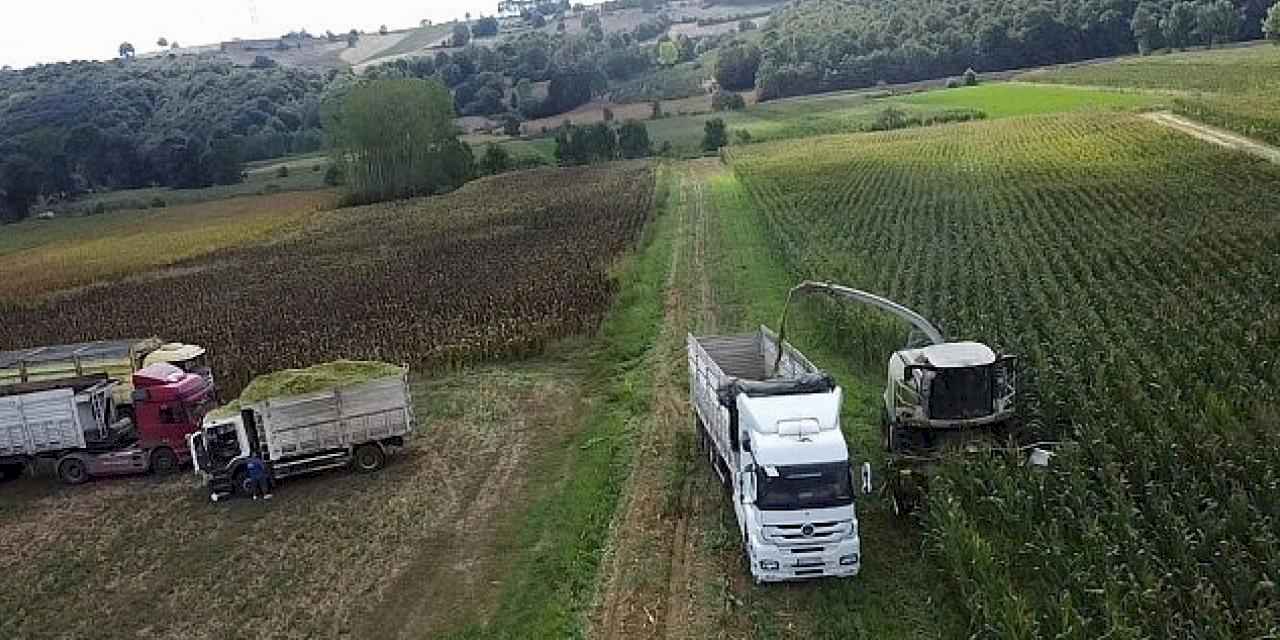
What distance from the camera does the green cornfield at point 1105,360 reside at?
13.4 metres

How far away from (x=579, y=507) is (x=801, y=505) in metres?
5.87

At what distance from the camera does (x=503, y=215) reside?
217 feet

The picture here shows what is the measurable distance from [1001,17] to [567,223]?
100563 mm

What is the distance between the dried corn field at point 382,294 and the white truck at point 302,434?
746 centimetres

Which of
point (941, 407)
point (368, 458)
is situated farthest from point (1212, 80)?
point (368, 458)

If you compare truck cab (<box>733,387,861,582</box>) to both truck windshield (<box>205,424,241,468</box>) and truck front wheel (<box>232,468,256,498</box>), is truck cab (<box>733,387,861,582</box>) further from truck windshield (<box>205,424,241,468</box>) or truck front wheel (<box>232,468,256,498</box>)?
truck windshield (<box>205,424,241,468</box>)

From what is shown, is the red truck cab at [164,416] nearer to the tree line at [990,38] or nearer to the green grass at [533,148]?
the green grass at [533,148]

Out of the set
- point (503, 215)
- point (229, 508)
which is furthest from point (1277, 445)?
point (503, 215)

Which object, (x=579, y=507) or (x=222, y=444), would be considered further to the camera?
(x=222, y=444)

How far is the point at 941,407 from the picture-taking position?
59.7 ft

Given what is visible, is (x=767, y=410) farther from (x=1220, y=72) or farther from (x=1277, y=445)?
(x=1220, y=72)

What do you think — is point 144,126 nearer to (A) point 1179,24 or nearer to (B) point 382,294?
(B) point 382,294

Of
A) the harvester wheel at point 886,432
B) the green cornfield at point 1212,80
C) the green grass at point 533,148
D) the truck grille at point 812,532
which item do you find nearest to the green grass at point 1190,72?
the green cornfield at point 1212,80

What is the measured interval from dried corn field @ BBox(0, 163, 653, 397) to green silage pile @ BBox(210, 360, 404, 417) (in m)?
7.05
